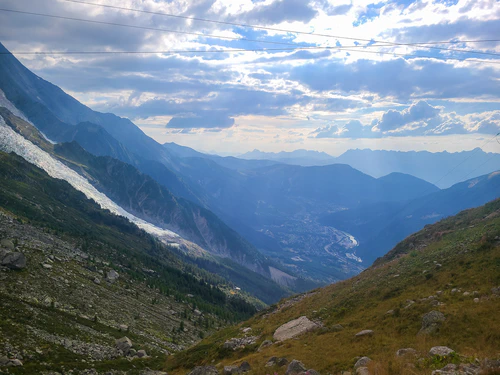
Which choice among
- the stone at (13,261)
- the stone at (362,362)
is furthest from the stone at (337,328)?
the stone at (13,261)

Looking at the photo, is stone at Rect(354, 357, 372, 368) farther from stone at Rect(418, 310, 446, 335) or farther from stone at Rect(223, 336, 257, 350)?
stone at Rect(223, 336, 257, 350)

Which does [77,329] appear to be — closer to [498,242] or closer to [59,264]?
[59,264]

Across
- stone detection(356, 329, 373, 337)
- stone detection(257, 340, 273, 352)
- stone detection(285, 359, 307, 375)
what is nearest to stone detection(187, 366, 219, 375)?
stone detection(257, 340, 273, 352)

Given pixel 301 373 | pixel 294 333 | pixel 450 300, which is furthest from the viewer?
pixel 294 333

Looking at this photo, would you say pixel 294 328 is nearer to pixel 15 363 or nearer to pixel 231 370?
pixel 231 370

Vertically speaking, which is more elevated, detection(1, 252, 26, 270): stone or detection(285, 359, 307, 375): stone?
detection(285, 359, 307, 375): stone

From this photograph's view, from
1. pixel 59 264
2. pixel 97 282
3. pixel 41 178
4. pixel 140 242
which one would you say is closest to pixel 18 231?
pixel 59 264

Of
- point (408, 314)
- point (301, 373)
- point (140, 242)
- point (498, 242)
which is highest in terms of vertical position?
point (498, 242)
